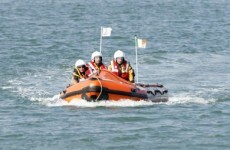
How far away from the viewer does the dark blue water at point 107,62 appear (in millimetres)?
17859

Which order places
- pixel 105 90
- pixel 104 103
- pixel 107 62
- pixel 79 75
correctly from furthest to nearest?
pixel 107 62 → pixel 79 75 → pixel 104 103 → pixel 105 90

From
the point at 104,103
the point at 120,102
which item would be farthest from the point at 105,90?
the point at 120,102

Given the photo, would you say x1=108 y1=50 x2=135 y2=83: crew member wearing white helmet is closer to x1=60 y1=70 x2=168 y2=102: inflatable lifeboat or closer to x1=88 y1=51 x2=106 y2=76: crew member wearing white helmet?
x1=88 y1=51 x2=106 y2=76: crew member wearing white helmet

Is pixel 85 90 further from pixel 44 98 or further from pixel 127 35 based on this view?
pixel 127 35

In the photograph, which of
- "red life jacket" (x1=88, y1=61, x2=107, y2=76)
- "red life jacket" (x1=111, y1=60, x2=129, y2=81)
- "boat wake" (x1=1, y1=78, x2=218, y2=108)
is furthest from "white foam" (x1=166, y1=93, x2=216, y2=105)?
"red life jacket" (x1=88, y1=61, x2=107, y2=76)

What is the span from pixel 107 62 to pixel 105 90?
32.9 feet

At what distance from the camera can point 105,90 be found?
20984 millimetres

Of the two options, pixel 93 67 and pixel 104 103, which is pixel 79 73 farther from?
pixel 104 103

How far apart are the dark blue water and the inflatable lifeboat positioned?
0.59ft

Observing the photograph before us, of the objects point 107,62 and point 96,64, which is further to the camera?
point 107,62

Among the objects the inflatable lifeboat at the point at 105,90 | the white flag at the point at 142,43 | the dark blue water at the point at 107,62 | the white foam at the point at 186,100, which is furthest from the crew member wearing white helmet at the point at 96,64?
the white foam at the point at 186,100

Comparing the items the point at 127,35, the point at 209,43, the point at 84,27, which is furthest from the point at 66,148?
the point at 84,27

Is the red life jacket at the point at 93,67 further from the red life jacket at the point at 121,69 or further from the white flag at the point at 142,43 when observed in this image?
the white flag at the point at 142,43

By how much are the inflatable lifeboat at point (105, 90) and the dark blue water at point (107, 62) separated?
0.18 metres
